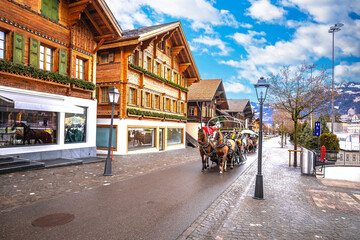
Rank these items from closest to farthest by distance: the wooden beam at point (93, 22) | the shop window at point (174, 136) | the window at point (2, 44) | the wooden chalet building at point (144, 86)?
the window at point (2, 44) < the wooden beam at point (93, 22) < the wooden chalet building at point (144, 86) < the shop window at point (174, 136)

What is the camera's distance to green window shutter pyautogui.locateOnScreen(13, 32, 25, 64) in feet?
37.9

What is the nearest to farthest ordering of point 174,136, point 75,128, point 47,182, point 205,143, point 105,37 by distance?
point 47,182 < point 205,143 < point 75,128 < point 105,37 < point 174,136

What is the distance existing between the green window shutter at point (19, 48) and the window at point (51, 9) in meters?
2.30

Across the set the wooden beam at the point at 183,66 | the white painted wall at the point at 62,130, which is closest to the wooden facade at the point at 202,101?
the wooden beam at the point at 183,66

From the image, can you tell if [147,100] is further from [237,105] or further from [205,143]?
[237,105]

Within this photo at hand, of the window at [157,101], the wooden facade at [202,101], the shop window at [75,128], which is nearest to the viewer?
the shop window at [75,128]

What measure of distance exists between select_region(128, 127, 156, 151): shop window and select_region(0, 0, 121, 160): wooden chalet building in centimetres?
381

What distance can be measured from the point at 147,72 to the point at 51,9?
29.8ft

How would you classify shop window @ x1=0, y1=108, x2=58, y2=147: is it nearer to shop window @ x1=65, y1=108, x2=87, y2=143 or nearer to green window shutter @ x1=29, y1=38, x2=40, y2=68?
shop window @ x1=65, y1=108, x2=87, y2=143

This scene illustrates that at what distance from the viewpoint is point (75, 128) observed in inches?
608

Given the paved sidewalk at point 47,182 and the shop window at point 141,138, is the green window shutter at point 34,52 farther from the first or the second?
the shop window at point 141,138

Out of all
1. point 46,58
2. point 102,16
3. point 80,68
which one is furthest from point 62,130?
point 102,16

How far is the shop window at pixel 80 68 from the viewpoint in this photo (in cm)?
1554

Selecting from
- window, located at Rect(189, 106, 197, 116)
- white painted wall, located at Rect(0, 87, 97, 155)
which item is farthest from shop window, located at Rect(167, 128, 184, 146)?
white painted wall, located at Rect(0, 87, 97, 155)
